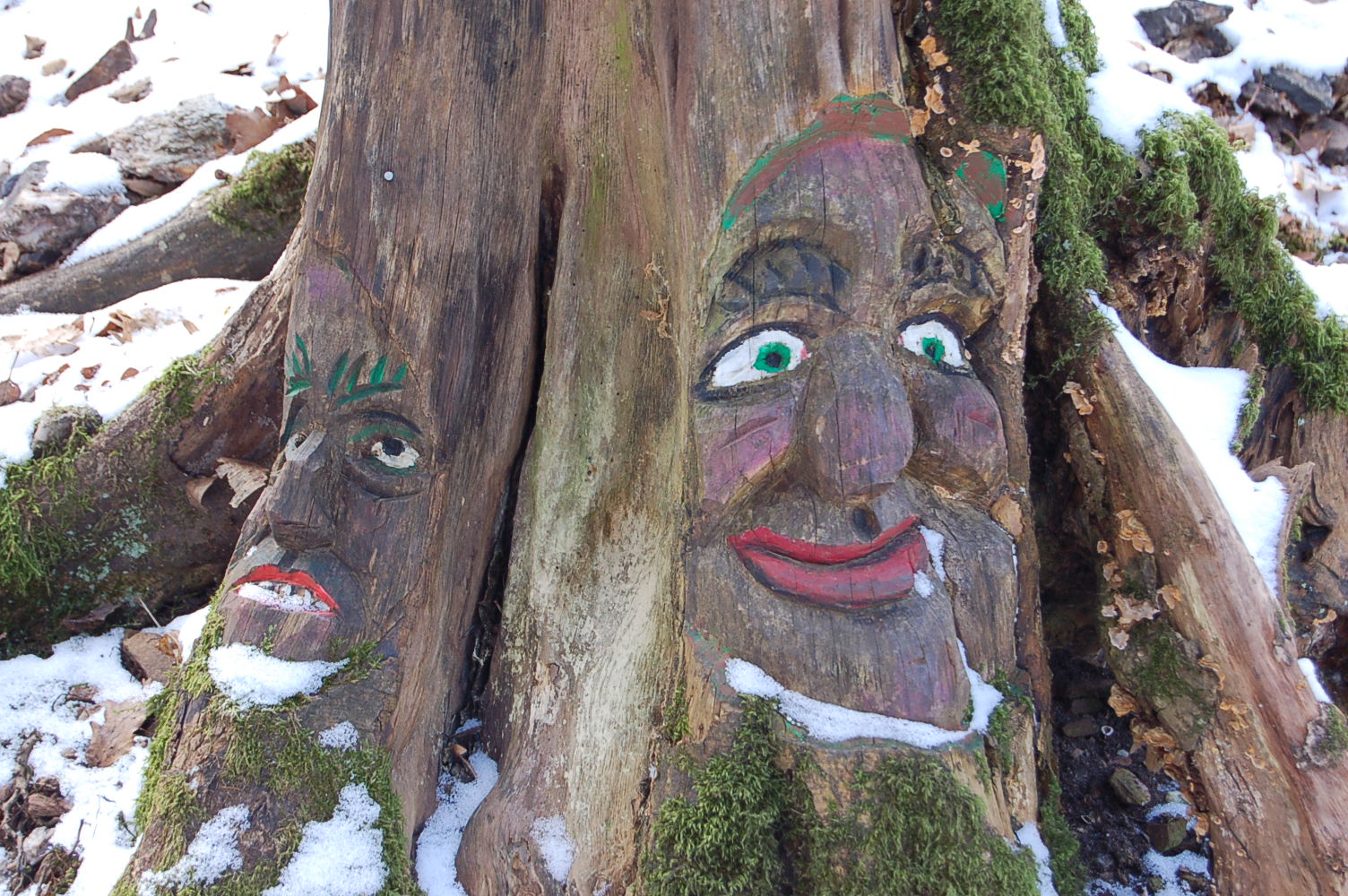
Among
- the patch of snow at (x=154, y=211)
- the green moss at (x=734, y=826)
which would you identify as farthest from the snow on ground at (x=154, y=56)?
the green moss at (x=734, y=826)

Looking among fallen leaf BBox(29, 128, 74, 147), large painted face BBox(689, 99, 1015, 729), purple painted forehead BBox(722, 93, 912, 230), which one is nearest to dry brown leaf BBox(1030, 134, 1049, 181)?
large painted face BBox(689, 99, 1015, 729)

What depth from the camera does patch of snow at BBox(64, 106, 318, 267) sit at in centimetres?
456

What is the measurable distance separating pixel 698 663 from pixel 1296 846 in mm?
1533

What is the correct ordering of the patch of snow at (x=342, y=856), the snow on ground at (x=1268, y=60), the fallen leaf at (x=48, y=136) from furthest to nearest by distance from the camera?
1. the fallen leaf at (x=48, y=136)
2. the snow on ground at (x=1268, y=60)
3. the patch of snow at (x=342, y=856)

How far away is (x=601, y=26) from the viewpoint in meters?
2.73

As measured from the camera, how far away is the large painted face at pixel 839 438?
2045mm

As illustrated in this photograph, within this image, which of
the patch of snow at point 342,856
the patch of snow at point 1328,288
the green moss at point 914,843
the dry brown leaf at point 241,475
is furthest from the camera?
the dry brown leaf at point 241,475

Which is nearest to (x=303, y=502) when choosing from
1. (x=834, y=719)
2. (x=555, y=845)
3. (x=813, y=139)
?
(x=555, y=845)

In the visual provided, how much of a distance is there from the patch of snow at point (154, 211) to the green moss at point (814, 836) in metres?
3.96

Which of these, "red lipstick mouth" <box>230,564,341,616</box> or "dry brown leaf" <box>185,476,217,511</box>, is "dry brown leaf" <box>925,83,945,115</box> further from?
"dry brown leaf" <box>185,476,217,511</box>

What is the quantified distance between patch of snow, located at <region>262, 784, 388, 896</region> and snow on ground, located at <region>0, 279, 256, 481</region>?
2202mm

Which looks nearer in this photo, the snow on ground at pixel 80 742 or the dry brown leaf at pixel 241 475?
the snow on ground at pixel 80 742

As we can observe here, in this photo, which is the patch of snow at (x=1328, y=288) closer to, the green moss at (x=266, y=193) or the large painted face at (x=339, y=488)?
the large painted face at (x=339, y=488)

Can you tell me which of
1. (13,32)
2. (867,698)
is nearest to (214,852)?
(867,698)
